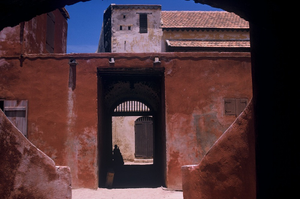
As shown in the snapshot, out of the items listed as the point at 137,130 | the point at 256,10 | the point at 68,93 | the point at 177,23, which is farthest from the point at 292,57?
the point at 177,23

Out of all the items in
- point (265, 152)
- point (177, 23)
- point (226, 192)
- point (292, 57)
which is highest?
point (177, 23)

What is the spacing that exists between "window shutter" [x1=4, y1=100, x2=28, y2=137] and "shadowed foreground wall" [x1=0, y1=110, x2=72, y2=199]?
16.9ft

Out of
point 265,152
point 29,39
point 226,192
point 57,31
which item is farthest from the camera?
point 57,31

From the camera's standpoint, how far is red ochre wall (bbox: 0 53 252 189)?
8.92 metres

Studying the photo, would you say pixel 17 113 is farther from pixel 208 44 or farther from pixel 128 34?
pixel 128 34

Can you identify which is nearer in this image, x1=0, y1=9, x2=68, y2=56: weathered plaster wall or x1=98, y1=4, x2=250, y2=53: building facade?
x1=0, y1=9, x2=68, y2=56: weathered plaster wall

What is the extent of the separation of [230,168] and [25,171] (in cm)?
291

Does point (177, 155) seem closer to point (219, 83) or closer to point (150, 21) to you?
point (219, 83)

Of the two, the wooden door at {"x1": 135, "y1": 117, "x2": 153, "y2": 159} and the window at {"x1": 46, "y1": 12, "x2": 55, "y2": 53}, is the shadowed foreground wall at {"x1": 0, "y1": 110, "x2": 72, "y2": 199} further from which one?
the wooden door at {"x1": 135, "y1": 117, "x2": 153, "y2": 159}

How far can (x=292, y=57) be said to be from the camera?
2576 millimetres

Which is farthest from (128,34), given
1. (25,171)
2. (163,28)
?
(25,171)

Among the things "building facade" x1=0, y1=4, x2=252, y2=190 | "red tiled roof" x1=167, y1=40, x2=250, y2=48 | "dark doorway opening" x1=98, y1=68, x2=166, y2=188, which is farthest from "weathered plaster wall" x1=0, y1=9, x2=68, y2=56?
"red tiled roof" x1=167, y1=40, x2=250, y2=48

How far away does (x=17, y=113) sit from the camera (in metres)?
8.98

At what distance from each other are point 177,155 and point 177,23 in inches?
595
